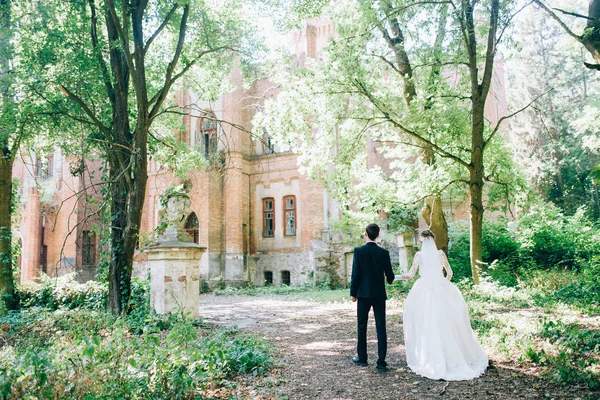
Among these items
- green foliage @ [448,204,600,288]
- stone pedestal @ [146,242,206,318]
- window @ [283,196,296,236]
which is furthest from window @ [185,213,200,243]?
stone pedestal @ [146,242,206,318]

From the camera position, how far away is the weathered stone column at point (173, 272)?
8.84 m

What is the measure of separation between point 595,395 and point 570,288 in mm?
7130

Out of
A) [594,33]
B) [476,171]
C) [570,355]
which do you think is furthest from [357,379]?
[594,33]

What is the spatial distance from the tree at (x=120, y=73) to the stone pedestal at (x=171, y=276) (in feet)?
2.46

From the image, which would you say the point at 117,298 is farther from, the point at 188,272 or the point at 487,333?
the point at 487,333

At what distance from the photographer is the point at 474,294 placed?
418 inches

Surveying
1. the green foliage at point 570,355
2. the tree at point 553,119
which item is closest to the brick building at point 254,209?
the tree at point 553,119

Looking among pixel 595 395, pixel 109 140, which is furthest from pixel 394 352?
pixel 109 140

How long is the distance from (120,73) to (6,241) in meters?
6.17

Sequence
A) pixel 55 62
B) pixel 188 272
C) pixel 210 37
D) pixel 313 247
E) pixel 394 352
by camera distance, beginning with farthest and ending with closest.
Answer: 1. pixel 313 247
2. pixel 210 37
3. pixel 55 62
4. pixel 188 272
5. pixel 394 352

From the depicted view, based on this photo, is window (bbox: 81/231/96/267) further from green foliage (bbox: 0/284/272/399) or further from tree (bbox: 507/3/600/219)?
tree (bbox: 507/3/600/219)

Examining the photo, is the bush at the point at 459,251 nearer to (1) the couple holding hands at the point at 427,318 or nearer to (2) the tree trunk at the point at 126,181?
(1) the couple holding hands at the point at 427,318

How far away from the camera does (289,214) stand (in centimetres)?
2398

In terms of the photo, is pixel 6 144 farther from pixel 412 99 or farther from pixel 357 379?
pixel 357 379
